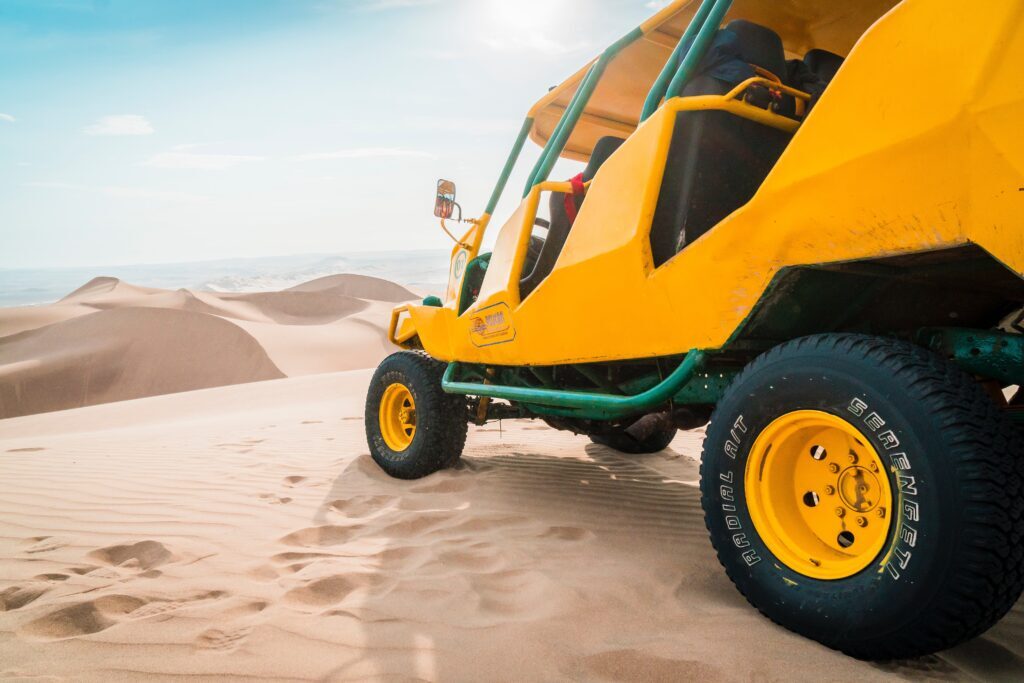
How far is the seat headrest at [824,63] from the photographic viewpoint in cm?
275

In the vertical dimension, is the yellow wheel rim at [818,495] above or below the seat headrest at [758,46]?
below

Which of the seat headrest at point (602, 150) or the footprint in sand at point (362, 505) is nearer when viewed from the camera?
the seat headrest at point (602, 150)

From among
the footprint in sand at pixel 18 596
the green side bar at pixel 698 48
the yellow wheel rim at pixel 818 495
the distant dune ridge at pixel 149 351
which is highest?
the green side bar at pixel 698 48

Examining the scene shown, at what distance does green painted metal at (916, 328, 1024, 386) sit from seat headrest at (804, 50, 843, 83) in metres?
1.51

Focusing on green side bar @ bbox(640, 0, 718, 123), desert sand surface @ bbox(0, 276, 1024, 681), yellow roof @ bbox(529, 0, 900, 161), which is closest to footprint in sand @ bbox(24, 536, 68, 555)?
desert sand surface @ bbox(0, 276, 1024, 681)

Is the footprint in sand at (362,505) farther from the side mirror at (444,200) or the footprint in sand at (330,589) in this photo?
the side mirror at (444,200)

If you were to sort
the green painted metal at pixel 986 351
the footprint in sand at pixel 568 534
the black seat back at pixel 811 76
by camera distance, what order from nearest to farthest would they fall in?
1. the green painted metal at pixel 986 351
2. the black seat back at pixel 811 76
3. the footprint in sand at pixel 568 534

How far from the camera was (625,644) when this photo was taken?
1.69 m

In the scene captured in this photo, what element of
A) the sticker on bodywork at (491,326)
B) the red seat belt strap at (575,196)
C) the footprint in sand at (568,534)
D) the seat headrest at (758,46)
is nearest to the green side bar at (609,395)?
the sticker on bodywork at (491,326)

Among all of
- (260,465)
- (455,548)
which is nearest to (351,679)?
(455,548)

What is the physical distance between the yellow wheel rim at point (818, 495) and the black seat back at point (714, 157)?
775mm

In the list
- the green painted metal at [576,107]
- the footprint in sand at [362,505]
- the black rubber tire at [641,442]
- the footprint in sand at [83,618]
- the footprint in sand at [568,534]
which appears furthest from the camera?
the black rubber tire at [641,442]

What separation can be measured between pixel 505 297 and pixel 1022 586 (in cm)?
219

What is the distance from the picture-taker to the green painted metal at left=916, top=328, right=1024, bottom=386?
62.4 inches
